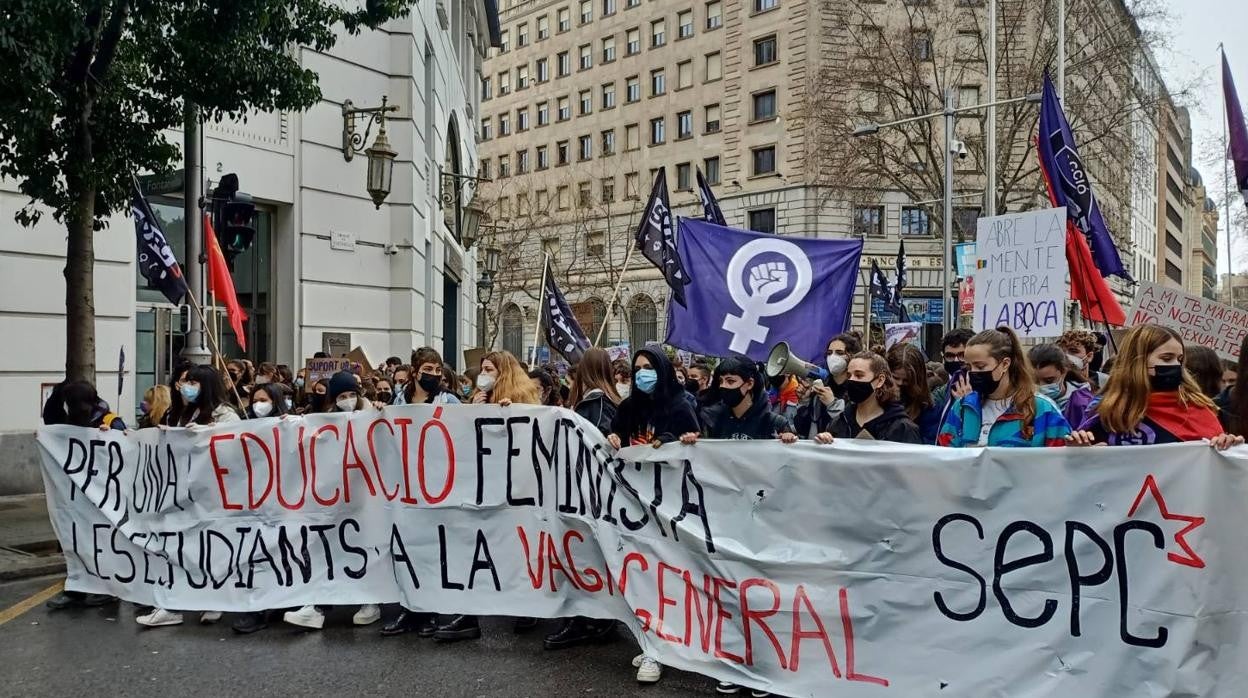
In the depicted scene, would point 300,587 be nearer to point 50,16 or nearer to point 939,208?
point 50,16

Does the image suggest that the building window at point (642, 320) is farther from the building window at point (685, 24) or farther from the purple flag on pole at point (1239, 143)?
the purple flag on pole at point (1239, 143)

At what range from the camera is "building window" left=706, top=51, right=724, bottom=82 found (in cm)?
4891

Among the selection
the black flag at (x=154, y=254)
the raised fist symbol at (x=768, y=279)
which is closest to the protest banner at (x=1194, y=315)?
the raised fist symbol at (x=768, y=279)

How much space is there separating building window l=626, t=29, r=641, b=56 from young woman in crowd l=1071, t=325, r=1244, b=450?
52400mm

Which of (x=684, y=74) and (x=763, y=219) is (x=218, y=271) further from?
(x=684, y=74)

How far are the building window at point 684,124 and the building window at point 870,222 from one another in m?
11.6

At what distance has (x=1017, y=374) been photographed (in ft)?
15.5

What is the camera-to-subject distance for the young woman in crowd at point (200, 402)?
6.62 metres

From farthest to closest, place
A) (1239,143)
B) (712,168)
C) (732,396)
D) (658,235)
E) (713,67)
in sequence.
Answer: (713,67), (712,168), (658,235), (1239,143), (732,396)

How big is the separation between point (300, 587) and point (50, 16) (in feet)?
14.3

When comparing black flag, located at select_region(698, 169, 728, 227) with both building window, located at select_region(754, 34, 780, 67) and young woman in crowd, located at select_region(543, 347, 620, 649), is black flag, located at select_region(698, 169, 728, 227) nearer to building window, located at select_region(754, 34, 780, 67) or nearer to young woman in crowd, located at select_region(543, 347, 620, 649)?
young woman in crowd, located at select_region(543, 347, 620, 649)

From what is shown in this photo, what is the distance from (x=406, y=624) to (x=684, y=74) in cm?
4769

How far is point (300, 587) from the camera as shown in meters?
6.12

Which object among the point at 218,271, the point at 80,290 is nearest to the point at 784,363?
the point at 80,290
